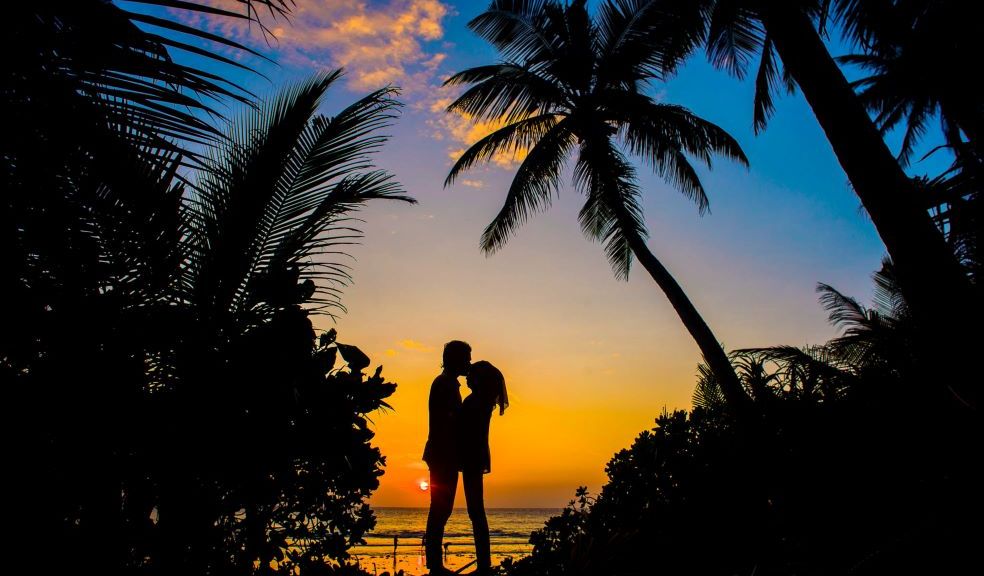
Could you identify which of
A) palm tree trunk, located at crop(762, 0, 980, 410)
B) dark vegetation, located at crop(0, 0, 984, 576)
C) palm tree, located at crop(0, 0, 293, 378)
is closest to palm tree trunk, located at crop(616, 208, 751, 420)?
dark vegetation, located at crop(0, 0, 984, 576)

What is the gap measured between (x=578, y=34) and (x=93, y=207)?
31.0 ft

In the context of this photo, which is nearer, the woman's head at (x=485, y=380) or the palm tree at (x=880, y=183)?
the palm tree at (x=880, y=183)

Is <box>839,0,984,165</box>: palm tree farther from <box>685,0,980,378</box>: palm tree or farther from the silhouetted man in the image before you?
the silhouetted man

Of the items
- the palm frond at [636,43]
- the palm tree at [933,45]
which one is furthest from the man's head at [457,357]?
the palm frond at [636,43]

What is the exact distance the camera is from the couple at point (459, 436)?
387 centimetres

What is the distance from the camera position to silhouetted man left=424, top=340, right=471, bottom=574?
12.7 feet

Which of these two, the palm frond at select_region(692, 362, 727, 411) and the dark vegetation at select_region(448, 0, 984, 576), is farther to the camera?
the palm frond at select_region(692, 362, 727, 411)

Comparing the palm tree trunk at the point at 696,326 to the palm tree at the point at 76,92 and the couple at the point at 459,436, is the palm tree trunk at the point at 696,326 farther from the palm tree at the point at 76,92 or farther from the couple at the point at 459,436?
the palm tree at the point at 76,92

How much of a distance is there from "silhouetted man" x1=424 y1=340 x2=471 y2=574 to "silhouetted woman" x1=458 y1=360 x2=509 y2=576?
77mm

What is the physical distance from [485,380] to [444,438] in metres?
0.54

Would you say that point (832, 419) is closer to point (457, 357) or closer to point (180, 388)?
point (457, 357)

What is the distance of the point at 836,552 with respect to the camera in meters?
3.21

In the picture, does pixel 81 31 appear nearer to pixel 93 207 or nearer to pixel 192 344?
pixel 93 207

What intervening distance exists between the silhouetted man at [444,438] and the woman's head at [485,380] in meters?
0.09
